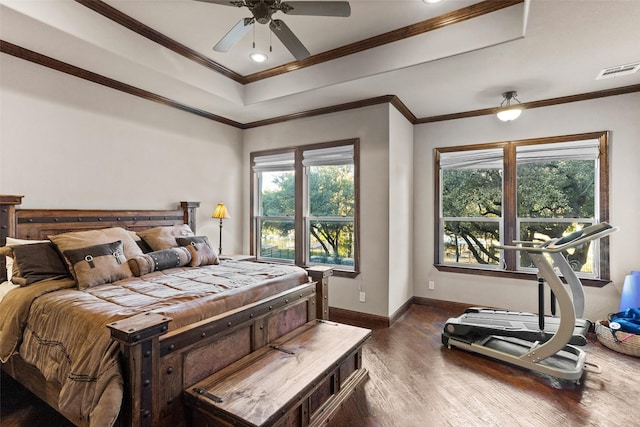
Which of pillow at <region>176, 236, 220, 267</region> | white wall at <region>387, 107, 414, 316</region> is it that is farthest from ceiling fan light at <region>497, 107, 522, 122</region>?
pillow at <region>176, 236, 220, 267</region>

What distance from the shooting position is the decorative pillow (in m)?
2.30

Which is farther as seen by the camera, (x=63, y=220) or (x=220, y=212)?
(x=220, y=212)

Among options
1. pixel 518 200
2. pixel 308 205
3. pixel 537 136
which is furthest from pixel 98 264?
pixel 537 136

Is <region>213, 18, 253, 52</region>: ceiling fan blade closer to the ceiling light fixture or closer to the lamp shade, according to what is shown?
the lamp shade

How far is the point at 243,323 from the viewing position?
6.63 feet

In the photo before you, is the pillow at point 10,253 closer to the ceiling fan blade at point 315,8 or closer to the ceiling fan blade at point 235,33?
the ceiling fan blade at point 235,33

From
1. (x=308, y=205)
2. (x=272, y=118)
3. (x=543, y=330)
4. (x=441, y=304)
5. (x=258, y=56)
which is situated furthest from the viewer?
(x=272, y=118)

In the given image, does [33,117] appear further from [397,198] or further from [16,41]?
[397,198]

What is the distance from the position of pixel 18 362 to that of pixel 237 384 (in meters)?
1.64

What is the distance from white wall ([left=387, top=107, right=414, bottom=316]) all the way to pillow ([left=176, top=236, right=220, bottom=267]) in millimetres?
2093

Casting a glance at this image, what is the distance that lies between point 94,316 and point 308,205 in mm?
3106

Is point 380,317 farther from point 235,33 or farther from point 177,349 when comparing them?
point 235,33

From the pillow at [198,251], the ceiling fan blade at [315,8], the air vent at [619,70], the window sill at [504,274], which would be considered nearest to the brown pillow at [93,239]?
the pillow at [198,251]

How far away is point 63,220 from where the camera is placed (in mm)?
2928
